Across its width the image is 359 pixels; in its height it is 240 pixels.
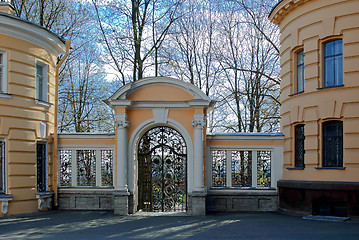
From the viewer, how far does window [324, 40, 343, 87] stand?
1456cm

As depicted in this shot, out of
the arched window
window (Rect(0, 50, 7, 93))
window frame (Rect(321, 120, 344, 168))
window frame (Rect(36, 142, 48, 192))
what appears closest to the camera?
window frame (Rect(321, 120, 344, 168))

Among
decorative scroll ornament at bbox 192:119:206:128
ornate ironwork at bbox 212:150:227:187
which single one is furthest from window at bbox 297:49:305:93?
decorative scroll ornament at bbox 192:119:206:128

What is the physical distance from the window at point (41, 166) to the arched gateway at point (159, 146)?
2591mm

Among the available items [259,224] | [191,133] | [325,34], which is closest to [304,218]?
[259,224]

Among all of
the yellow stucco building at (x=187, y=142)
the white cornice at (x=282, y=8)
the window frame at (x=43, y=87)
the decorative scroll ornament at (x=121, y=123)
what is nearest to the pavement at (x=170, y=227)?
the yellow stucco building at (x=187, y=142)

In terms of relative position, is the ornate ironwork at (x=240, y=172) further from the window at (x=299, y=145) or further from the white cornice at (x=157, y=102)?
the white cornice at (x=157, y=102)

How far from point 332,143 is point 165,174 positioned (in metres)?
5.54

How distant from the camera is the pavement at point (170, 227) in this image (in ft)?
37.5

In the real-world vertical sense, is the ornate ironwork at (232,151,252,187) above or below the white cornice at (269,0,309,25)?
below

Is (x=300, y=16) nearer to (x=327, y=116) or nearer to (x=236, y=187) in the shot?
(x=327, y=116)

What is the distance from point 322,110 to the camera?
1465 cm

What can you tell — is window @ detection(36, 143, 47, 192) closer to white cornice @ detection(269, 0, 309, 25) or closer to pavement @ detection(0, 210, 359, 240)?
pavement @ detection(0, 210, 359, 240)

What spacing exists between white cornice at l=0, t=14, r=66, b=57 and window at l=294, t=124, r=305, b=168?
885 centimetres

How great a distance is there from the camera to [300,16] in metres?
15.6
